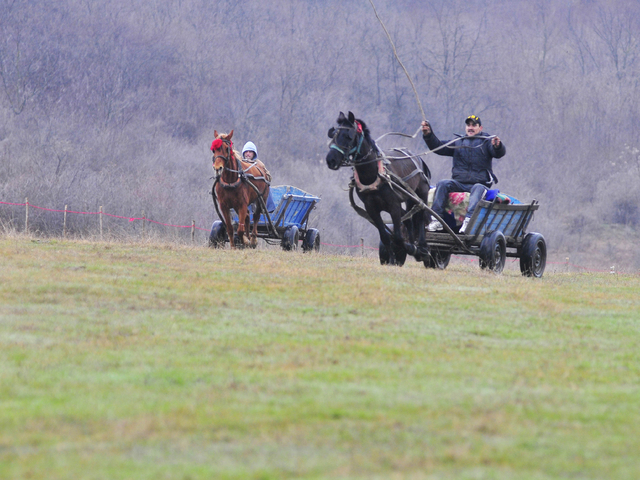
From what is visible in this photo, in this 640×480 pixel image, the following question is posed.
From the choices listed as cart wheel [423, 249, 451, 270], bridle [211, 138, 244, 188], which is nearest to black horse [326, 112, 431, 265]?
cart wheel [423, 249, 451, 270]

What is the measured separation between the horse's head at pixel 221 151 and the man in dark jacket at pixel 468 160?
378 centimetres

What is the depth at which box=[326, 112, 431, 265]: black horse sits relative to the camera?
13.1m

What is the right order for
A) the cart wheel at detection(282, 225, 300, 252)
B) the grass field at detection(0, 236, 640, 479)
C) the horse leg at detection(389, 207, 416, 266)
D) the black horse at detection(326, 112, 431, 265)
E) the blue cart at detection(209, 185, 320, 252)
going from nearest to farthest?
the grass field at detection(0, 236, 640, 479) < the black horse at detection(326, 112, 431, 265) < the horse leg at detection(389, 207, 416, 266) < the blue cart at detection(209, 185, 320, 252) < the cart wheel at detection(282, 225, 300, 252)

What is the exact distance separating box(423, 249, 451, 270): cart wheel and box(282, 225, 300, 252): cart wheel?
4110 mm

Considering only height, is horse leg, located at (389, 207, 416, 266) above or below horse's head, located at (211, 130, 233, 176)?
below

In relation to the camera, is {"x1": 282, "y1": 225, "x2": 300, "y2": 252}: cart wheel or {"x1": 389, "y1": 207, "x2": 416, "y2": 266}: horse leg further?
{"x1": 282, "y1": 225, "x2": 300, "y2": 252}: cart wheel

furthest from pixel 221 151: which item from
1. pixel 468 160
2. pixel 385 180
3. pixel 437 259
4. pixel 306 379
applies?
pixel 306 379

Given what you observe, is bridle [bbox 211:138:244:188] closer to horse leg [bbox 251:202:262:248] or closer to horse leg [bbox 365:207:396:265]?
horse leg [bbox 251:202:262:248]

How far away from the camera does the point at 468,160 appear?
14719 millimetres

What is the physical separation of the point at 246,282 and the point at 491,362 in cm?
456

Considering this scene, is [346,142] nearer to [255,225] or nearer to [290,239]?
[255,225]

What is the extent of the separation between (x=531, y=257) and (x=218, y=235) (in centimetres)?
642

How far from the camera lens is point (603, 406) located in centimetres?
561

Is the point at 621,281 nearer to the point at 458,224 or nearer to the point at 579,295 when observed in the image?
the point at 458,224
